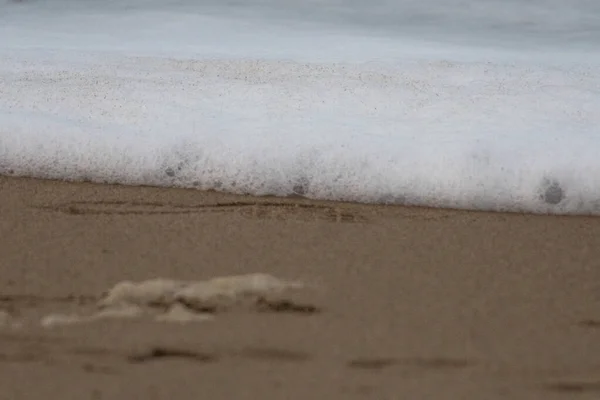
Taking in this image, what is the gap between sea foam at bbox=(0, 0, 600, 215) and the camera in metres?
1.24

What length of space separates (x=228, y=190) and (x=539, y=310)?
19.0 inches

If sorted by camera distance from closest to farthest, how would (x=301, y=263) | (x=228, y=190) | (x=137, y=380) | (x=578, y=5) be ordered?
(x=137, y=380) < (x=301, y=263) < (x=228, y=190) < (x=578, y=5)

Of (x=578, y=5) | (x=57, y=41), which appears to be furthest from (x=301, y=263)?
(x=578, y=5)

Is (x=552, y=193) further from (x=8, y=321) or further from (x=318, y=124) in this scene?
(x=8, y=321)

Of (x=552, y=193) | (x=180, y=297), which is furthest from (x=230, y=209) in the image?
(x=552, y=193)

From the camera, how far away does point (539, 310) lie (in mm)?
896

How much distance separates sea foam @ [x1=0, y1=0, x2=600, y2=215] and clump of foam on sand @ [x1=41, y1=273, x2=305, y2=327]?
1.03 feet

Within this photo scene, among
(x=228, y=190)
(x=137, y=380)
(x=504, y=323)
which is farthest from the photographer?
(x=228, y=190)

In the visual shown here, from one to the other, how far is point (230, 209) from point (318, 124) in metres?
0.27

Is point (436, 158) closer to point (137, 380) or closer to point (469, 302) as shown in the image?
point (469, 302)

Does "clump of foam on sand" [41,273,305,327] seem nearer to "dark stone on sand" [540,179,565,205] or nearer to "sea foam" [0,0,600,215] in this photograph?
"sea foam" [0,0,600,215]

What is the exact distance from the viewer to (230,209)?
116cm

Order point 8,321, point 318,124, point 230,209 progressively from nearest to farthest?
1. point 8,321
2. point 230,209
3. point 318,124

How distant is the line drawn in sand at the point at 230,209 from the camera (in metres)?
1.13
